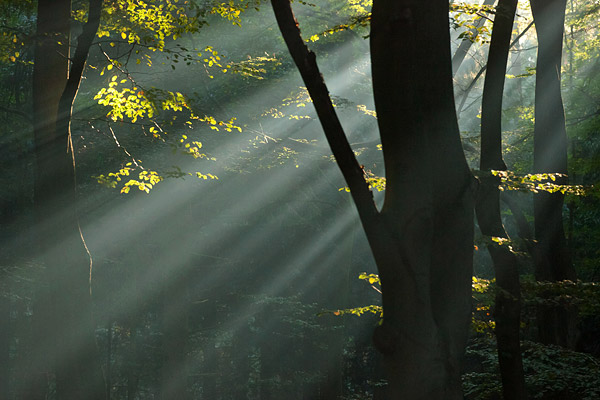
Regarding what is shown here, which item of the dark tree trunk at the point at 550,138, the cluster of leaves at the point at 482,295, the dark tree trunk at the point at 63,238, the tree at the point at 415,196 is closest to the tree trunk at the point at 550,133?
the dark tree trunk at the point at 550,138

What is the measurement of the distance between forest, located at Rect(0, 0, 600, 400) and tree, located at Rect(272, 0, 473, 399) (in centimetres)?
1

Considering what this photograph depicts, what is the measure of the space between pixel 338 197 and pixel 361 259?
3.09m

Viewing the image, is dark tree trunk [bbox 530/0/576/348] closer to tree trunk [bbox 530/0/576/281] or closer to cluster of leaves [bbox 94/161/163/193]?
tree trunk [bbox 530/0/576/281]

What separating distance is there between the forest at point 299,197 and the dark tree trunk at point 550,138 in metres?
0.03

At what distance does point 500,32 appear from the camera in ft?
21.6

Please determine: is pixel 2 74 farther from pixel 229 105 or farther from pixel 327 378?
pixel 327 378

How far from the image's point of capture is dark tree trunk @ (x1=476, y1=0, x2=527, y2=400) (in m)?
6.55

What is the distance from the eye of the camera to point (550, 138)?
28.5 ft

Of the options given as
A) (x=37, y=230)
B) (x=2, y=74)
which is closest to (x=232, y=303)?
(x=2, y=74)

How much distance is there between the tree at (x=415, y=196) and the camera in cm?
379

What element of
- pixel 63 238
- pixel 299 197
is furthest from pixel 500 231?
pixel 299 197

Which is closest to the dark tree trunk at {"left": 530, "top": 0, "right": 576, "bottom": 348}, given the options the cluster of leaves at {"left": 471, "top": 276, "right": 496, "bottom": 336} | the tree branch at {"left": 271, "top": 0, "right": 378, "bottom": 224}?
the cluster of leaves at {"left": 471, "top": 276, "right": 496, "bottom": 336}

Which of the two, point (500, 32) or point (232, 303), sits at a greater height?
point (500, 32)

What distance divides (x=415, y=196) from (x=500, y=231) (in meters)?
3.16
